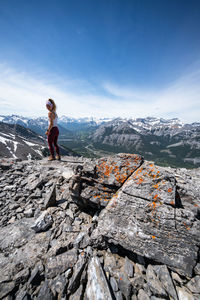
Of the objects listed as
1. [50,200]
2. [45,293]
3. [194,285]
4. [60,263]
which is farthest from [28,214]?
[194,285]

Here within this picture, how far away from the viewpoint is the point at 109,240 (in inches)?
197

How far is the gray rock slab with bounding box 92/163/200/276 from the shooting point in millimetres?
4426

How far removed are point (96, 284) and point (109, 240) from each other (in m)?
1.40

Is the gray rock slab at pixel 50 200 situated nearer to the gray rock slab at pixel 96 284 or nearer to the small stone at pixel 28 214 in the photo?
the small stone at pixel 28 214

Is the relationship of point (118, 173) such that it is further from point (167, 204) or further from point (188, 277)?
point (188, 277)

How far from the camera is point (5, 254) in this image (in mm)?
4816

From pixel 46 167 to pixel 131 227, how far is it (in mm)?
9959

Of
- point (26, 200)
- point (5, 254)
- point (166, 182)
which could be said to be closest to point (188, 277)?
point (166, 182)

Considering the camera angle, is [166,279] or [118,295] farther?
[166,279]

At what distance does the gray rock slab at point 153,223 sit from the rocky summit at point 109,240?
32 millimetres

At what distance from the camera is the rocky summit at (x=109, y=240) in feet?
12.4

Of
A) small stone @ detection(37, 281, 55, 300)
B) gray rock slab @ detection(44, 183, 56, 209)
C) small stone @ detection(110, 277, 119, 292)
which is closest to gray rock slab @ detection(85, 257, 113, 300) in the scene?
small stone @ detection(110, 277, 119, 292)

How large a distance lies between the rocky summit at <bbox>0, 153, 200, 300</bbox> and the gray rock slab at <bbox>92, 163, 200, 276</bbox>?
3cm

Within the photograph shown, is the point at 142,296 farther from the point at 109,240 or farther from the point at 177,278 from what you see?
the point at 109,240
